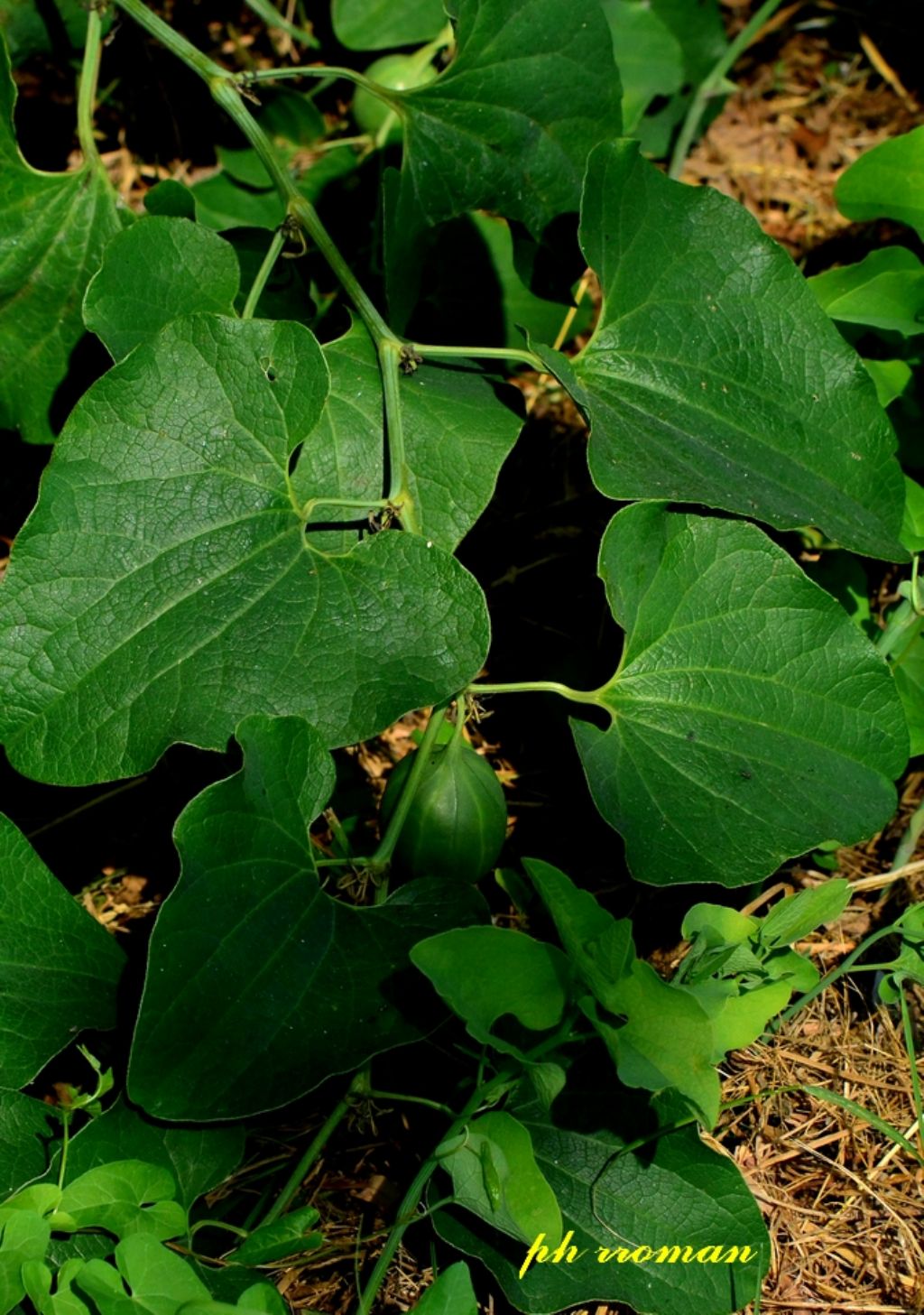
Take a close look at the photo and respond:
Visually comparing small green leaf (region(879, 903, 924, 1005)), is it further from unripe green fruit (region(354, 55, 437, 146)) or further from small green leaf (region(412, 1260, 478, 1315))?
unripe green fruit (region(354, 55, 437, 146))

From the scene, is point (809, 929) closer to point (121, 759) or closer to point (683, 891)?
point (683, 891)

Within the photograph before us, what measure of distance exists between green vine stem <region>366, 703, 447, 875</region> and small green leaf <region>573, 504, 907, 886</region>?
0.57ft

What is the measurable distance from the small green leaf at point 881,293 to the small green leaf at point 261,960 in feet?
3.17

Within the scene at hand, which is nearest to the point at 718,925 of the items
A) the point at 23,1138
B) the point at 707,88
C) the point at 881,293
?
the point at 23,1138

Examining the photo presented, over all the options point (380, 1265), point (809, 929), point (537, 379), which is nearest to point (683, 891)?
point (809, 929)

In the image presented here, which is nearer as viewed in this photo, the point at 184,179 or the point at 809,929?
the point at 809,929

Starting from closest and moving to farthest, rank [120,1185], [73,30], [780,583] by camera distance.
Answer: [120,1185], [780,583], [73,30]

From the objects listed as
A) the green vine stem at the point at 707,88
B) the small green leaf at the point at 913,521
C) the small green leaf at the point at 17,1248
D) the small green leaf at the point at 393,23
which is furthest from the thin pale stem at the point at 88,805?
the green vine stem at the point at 707,88

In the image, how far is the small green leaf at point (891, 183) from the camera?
170 centimetres

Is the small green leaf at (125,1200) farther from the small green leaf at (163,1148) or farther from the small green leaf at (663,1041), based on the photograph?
the small green leaf at (663,1041)

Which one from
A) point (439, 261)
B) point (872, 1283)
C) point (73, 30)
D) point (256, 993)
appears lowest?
point (872, 1283)

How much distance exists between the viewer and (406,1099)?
139 centimetres

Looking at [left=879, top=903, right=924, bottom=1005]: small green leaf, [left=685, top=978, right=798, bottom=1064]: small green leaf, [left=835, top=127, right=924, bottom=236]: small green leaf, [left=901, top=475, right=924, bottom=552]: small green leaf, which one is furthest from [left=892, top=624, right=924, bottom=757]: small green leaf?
[left=835, top=127, right=924, bottom=236]: small green leaf

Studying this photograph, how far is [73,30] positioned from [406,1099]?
1.68 m
